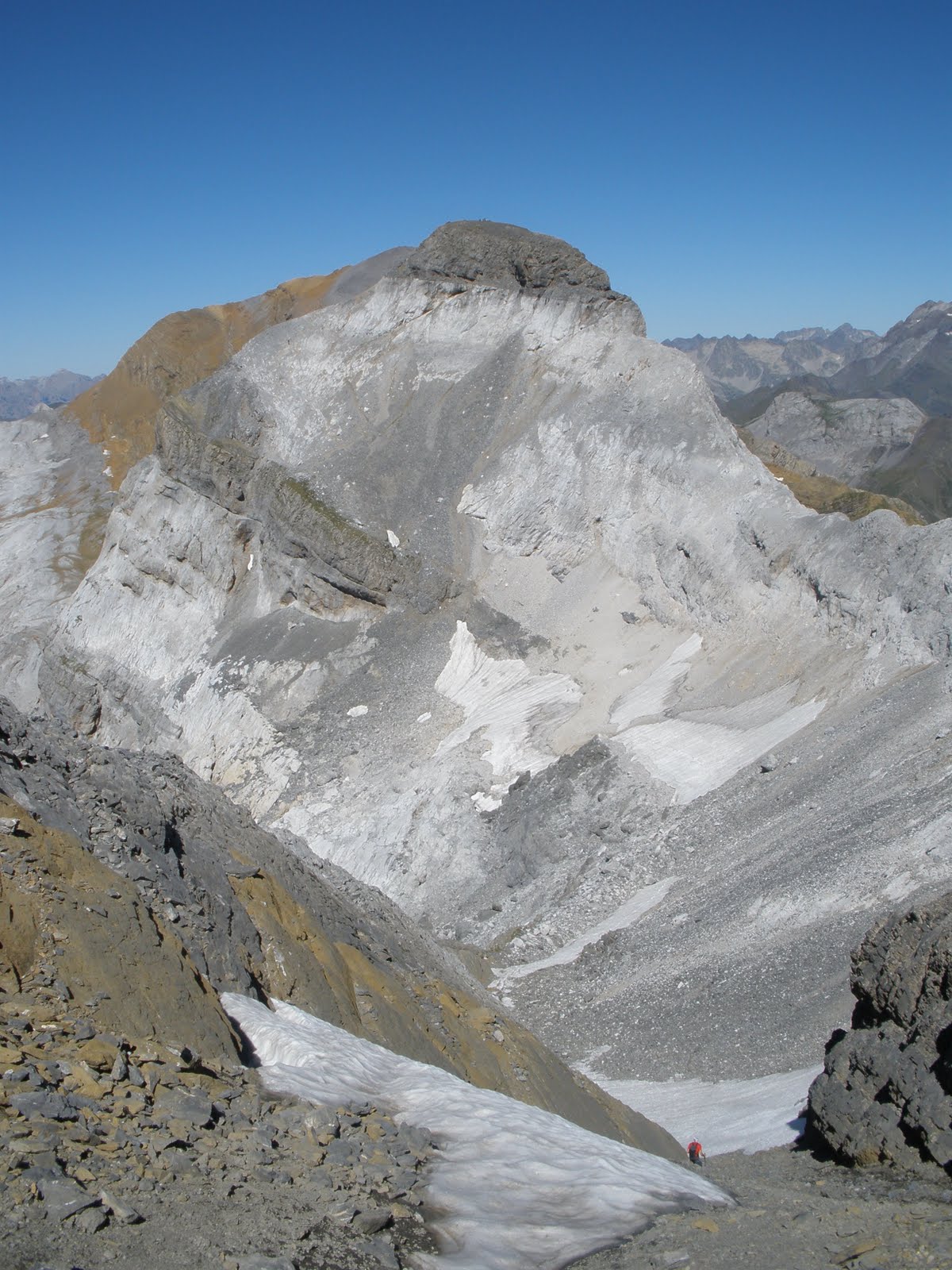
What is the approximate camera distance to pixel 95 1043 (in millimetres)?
8281

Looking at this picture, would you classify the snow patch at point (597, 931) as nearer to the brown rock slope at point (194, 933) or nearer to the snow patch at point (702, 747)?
the snow patch at point (702, 747)

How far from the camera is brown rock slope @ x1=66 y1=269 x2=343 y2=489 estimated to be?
294 feet

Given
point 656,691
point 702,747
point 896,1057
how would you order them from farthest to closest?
point 656,691
point 702,747
point 896,1057

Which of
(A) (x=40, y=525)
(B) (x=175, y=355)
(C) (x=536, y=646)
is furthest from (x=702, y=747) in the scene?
(B) (x=175, y=355)

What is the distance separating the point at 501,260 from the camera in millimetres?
50906

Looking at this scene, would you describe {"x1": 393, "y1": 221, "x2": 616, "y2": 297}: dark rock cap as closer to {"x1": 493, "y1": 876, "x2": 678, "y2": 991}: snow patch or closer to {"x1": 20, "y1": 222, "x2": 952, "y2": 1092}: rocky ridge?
{"x1": 20, "y1": 222, "x2": 952, "y2": 1092}: rocky ridge

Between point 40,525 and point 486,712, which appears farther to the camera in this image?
point 40,525

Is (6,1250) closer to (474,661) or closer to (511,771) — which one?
(511,771)

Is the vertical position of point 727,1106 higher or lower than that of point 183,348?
lower

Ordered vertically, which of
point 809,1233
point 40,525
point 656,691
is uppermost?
point 40,525

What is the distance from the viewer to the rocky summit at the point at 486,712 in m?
13.8

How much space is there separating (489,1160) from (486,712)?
3012 centimetres

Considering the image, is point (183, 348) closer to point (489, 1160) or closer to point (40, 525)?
point (40, 525)

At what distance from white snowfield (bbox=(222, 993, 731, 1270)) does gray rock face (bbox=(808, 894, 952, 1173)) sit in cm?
270
